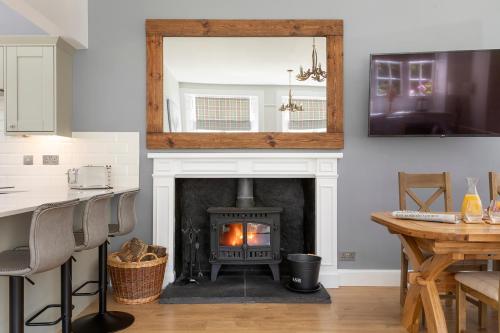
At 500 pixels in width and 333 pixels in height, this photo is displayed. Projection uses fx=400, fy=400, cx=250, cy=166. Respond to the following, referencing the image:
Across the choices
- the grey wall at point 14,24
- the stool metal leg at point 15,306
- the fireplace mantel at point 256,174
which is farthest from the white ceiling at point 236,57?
the stool metal leg at point 15,306

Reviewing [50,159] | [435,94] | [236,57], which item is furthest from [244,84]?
[50,159]

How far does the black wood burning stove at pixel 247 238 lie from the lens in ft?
12.1

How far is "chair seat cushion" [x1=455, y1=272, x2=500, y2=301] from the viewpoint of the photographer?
7.02 ft

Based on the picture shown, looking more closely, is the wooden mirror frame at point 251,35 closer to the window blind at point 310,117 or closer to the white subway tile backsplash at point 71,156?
the window blind at point 310,117

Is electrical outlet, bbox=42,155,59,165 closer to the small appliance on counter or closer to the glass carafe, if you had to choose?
the small appliance on counter

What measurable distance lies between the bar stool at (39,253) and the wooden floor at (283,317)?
3.40 feet

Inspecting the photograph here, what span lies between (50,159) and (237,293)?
2.12 m

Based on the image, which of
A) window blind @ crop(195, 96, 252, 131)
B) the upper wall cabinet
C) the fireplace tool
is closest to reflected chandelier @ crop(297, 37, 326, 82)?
window blind @ crop(195, 96, 252, 131)

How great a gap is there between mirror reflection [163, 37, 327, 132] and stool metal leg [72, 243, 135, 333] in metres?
1.44

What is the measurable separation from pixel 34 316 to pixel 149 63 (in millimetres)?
2321

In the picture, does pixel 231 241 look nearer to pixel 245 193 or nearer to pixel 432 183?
pixel 245 193

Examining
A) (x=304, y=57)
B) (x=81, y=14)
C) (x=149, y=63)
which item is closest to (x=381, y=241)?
(x=304, y=57)

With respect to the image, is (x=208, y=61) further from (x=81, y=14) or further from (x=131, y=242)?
(x=131, y=242)

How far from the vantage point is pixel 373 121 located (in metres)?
3.56
